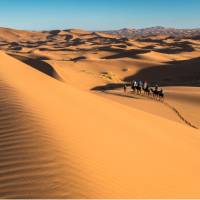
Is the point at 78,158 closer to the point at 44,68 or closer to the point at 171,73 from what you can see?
the point at 44,68

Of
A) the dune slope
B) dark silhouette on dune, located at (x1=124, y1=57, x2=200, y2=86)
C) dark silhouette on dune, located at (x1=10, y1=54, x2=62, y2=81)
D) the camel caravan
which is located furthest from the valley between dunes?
dark silhouette on dune, located at (x1=124, y1=57, x2=200, y2=86)

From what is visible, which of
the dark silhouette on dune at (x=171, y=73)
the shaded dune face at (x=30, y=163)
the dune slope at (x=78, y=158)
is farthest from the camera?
the dark silhouette on dune at (x=171, y=73)

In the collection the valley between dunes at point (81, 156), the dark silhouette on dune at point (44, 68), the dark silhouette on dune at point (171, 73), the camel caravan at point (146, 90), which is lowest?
the dark silhouette on dune at point (171, 73)

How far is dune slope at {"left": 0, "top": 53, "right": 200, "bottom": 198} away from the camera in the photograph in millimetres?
4590

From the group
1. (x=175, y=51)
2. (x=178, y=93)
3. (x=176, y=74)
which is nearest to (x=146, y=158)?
(x=178, y=93)

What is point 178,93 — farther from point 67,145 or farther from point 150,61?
point 150,61

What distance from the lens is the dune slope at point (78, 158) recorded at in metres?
4.59

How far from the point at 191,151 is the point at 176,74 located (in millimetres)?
33404

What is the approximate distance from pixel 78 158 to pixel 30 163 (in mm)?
643

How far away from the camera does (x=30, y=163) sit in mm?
4996

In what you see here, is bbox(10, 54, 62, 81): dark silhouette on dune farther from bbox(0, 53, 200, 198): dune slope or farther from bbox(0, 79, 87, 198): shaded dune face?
bbox(0, 79, 87, 198): shaded dune face

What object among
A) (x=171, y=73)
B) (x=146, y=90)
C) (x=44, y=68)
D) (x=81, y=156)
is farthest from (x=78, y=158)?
(x=171, y=73)

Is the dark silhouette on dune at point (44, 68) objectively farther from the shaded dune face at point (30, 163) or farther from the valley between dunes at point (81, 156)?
the shaded dune face at point (30, 163)

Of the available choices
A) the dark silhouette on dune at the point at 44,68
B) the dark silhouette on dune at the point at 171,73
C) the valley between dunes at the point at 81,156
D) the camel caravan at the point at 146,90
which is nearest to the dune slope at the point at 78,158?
the valley between dunes at the point at 81,156
